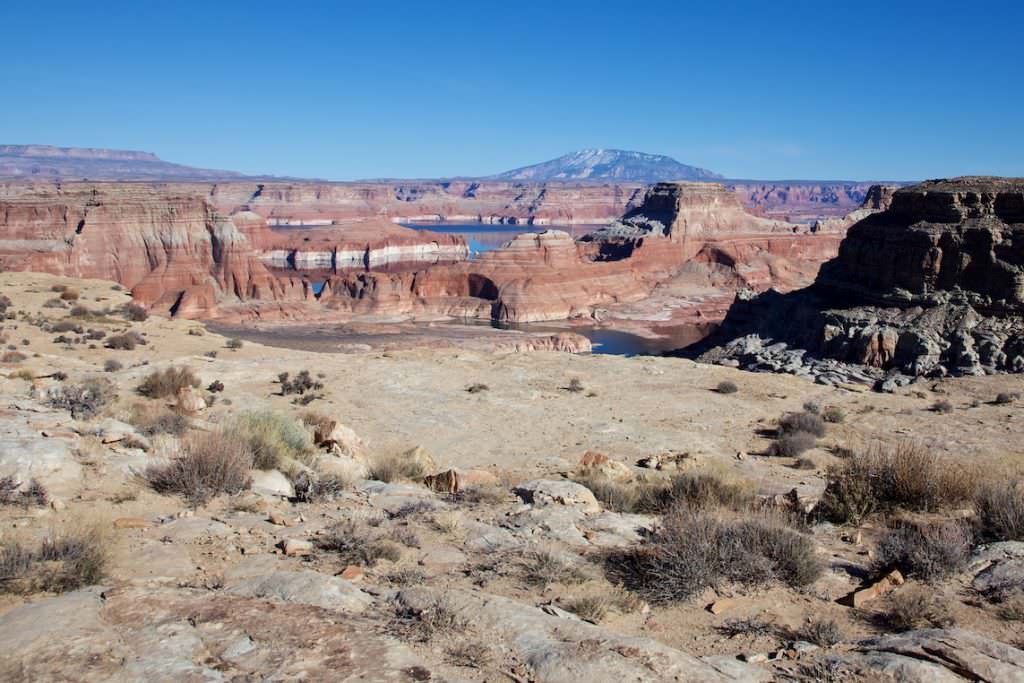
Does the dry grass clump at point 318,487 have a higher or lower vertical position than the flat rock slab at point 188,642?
lower

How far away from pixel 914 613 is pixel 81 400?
45.2 feet

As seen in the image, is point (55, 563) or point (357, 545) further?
point (357, 545)

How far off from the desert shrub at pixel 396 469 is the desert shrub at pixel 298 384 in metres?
8.94

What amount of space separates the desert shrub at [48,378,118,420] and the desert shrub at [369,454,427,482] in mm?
5084

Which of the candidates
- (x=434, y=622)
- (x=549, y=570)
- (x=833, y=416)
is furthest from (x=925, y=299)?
(x=434, y=622)

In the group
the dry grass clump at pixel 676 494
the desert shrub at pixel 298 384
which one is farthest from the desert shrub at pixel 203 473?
the desert shrub at pixel 298 384

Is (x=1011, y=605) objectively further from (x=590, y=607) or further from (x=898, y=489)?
(x=590, y=607)

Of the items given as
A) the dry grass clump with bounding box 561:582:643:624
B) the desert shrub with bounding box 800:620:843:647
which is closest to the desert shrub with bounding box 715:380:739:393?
the dry grass clump with bounding box 561:582:643:624

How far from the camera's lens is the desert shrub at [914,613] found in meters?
6.05

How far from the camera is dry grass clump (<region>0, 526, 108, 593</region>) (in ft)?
19.4

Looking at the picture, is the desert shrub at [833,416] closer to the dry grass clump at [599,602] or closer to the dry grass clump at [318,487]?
the dry grass clump at [318,487]

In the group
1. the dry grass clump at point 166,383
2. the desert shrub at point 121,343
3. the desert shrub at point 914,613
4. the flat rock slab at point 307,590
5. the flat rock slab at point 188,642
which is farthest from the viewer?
the desert shrub at point 121,343

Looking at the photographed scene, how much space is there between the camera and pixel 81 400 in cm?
1379

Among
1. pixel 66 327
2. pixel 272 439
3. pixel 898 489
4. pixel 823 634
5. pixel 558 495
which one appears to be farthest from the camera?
pixel 66 327
